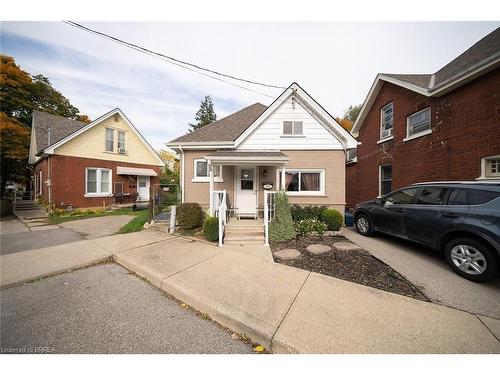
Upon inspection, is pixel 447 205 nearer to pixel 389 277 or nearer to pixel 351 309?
pixel 389 277

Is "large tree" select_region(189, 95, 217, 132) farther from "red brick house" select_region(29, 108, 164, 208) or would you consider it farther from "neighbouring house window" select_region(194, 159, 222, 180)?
"neighbouring house window" select_region(194, 159, 222, 180)

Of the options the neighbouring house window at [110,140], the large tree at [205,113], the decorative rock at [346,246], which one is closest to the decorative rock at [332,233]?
the decorative rock at [346,246]

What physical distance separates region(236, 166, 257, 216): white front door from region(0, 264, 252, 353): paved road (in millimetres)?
4950

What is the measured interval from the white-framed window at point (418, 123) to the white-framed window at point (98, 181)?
1979 centimetres

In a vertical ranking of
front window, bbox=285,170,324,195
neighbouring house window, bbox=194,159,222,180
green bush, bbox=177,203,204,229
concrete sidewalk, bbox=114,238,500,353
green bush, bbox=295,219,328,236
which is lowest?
concrete sidewalk, bbox=114,238,500,353

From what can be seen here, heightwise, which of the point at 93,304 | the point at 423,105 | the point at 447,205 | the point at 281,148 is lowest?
the point at 93,304

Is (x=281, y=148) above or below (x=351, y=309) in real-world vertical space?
above

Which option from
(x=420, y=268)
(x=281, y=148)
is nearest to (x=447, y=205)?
(x=420, y=268)

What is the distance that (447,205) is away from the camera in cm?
428

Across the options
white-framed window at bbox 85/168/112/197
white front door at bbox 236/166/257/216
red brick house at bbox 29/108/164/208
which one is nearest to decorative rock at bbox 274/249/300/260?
white front door at bbox 236/166/257/216

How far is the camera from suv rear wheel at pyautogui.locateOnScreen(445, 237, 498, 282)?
3496mm

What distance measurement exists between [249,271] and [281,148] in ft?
19.9

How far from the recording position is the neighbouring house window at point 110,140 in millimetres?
14648

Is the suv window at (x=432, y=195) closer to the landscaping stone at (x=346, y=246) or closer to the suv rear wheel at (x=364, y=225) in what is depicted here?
the suv rear wheel at (x=364, y=225)
